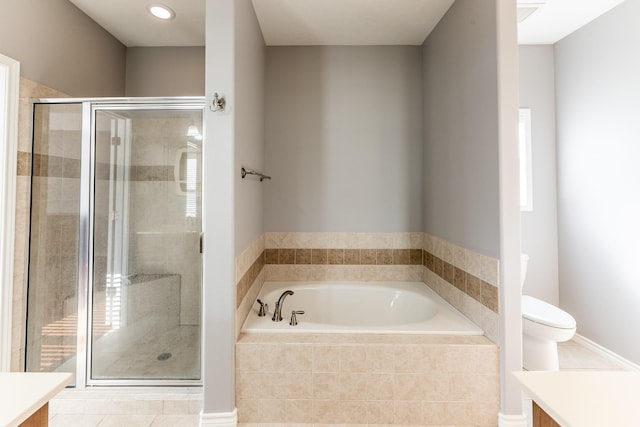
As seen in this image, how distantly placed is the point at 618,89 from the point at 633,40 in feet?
1.06

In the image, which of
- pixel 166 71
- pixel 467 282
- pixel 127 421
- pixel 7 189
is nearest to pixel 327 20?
pixel 166 71

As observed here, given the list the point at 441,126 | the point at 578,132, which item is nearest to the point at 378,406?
the point at 441,126

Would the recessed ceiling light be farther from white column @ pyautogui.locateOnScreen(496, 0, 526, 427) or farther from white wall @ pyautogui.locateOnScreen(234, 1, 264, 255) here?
white column @ pyautogui.locateOnScreen(496, 0, 526, 427)

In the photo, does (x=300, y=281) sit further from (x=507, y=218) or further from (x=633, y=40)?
(x=633, y=40)

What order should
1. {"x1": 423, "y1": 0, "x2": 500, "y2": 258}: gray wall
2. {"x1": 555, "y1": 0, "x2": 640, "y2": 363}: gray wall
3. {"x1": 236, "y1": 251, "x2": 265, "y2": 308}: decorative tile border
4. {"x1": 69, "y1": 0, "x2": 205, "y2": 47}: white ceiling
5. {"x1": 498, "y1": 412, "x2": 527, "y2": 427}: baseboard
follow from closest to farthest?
{"x1": 498, "y1": 412, "x2": 527, "y2": 427}: baseboard, {"x1": 423, "y1": 0, "x2": 500, "y2": 258}: gray wall, {"x1": 236, "y1": 251, "x2": 265, "y2": 308}: decorative tile border, {"x1": 69, "y1": 0, "x2": 205, "y2": 47}: white ceiling, {"x1": 555, "y1": 0, "x2": 640, "y2": 363}: gray wall

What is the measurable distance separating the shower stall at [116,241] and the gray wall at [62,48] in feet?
0.85

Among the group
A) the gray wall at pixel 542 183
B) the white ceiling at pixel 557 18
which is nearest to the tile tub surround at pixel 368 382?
the gray wall at pixel 542 183

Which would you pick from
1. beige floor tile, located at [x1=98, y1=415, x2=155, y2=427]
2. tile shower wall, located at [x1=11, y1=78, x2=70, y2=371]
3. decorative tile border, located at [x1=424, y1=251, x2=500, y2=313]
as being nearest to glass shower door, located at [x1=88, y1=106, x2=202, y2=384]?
beige floor tile, located at [x1=98, y1=415, x2=155, y2=427]

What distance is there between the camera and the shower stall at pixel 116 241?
6.20 feet

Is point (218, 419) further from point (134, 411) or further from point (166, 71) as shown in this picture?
point (166, 71)

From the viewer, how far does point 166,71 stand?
2.71 meters

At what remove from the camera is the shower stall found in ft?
6.20

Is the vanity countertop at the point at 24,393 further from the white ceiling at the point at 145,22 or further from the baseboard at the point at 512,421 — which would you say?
the white ceiling at the point at 145,22

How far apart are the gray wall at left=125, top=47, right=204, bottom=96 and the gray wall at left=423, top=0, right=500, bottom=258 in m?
1.94
